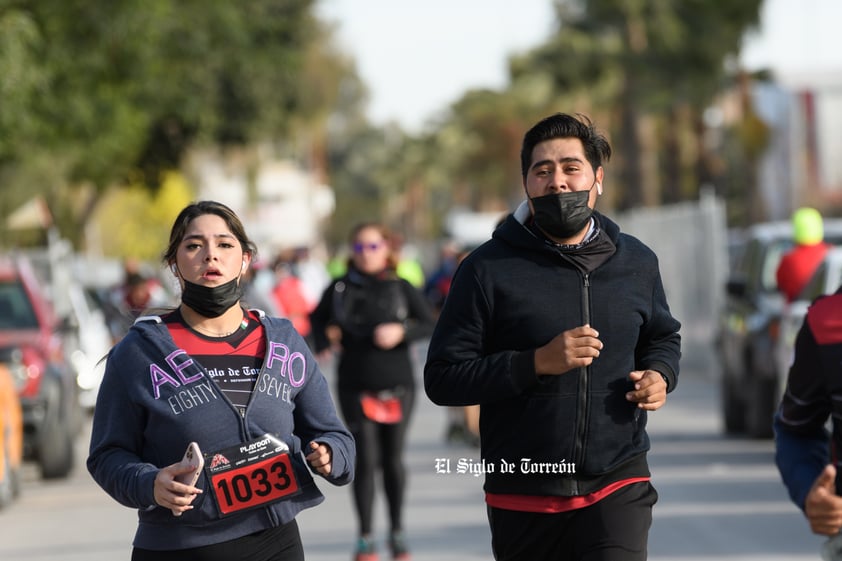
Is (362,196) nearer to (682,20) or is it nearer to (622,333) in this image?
(682,20)

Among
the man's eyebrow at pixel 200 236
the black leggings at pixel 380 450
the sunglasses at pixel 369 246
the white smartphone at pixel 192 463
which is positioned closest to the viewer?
the white smartphone at pixel 192 463

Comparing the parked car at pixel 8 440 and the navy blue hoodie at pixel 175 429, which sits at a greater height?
the parked car at pixel 8 440

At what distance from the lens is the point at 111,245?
7300cm

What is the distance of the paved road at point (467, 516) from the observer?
1109 centimetres

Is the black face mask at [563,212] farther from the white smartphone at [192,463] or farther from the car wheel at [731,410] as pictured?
the car wheel at [731,410]

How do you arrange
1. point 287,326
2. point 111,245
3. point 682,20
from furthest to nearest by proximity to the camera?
point 111,245 < point 682,20 < point 287,326

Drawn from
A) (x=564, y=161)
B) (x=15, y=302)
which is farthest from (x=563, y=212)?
(x=15, y=302)

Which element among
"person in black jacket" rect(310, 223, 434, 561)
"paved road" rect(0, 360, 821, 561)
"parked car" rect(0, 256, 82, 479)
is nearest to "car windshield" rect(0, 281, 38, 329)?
"parked car" rect(0, 256, 82, 479)

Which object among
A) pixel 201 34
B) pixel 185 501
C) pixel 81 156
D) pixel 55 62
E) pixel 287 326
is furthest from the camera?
pixel 201 34

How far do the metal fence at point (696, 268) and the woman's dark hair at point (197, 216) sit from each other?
19.3 meters

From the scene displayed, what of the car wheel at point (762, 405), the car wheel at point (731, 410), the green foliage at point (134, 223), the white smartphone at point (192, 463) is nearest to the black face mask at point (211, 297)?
the white smartphone at point (192, 463)

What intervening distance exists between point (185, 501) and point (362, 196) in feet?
458

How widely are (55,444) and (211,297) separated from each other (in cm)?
1111

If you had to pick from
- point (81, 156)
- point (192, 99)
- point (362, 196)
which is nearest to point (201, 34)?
point (192, 99)
